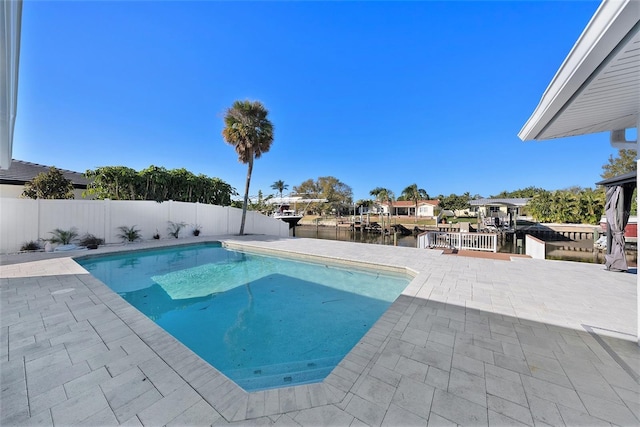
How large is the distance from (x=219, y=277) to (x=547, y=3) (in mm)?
10735

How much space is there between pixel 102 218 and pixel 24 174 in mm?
9002

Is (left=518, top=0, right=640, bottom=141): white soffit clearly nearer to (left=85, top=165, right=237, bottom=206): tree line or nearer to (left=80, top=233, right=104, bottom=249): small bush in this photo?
(left=80, top=233, right=104, bottom=249): small bush

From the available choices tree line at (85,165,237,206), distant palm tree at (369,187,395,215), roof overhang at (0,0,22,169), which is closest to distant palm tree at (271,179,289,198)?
distant palm tree at (369,187,395,215)

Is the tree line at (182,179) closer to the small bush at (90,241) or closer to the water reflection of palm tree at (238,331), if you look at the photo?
the small bush at (90,241)

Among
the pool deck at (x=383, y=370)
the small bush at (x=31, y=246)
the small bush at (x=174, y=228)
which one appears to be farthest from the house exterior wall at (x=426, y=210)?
the small bush at (x=31, y=246)

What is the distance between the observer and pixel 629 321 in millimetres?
3029

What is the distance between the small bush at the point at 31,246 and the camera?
7562 millimetres

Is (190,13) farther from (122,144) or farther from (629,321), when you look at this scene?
(629,321)

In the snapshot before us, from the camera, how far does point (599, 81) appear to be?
1.93 meters

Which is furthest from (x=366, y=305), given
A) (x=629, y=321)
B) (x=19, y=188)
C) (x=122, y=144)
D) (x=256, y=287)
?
(x=19, y=188)

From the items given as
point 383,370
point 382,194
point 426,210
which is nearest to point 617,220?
point 383,370

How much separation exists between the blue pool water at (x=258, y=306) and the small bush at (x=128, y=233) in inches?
82.0

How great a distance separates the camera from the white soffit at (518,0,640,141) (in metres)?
1.37

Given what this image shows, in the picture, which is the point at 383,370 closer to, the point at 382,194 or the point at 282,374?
the point at 282,374
